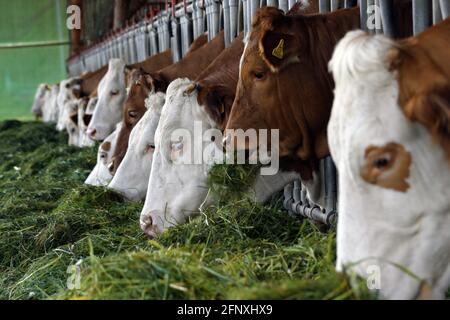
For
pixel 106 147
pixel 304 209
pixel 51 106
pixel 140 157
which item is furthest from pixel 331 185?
pixel 51 106

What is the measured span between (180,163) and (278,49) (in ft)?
4.55

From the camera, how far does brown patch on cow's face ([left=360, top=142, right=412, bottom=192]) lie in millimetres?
2697

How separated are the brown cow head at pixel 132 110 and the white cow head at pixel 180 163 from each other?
1.46 metres

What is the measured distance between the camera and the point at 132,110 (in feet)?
22.7

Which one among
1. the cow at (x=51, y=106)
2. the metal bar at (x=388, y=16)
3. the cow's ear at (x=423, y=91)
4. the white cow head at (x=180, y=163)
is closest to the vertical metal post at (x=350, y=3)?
the metal bar at (x=388, y=16)

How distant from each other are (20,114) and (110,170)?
863 inches

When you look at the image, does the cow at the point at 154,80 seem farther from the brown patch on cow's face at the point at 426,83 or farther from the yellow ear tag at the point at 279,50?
the brown patch on cow's face at the point at 426,83

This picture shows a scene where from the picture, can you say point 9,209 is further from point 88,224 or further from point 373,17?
point 373,17

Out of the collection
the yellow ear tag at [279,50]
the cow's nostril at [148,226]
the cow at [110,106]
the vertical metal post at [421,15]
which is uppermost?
the vertical metal post at [421,15]

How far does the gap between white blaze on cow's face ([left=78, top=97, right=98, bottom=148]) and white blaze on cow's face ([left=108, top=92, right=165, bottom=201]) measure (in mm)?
4302

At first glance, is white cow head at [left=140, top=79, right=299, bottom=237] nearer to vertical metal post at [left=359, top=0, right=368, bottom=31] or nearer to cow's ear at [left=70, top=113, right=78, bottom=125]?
vertical metal post at [left=359, top=0, right=368, bottom=31]

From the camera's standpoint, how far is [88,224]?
543cm

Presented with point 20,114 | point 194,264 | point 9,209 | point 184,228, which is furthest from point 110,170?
point 20,114

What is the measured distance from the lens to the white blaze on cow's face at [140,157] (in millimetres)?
6141
